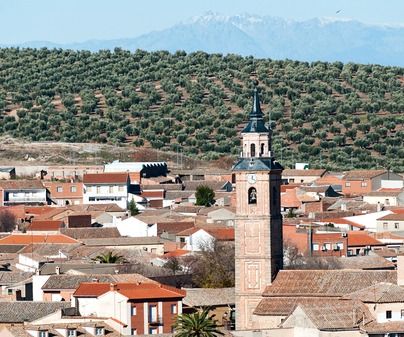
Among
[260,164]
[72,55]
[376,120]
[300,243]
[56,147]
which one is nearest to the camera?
[260,164]

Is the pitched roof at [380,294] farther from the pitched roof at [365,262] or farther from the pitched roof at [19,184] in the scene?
the pitched roof at [19,184]

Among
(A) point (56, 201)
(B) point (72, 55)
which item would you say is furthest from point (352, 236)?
(B) point (72, 55)

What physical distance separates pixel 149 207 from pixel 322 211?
9.94 meters

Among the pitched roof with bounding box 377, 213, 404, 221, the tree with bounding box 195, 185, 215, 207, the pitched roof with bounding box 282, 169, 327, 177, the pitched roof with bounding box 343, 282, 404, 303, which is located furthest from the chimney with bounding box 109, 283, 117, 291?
the pitched roof with bounding box 282, 169, 327, 177

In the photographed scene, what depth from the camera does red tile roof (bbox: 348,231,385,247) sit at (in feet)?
287

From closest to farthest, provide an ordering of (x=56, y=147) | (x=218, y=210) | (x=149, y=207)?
(x=218, y=210)
(x=149, y=207)
(x=56, y=147)

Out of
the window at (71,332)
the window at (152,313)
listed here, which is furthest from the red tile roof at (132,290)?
the window at (71,332)

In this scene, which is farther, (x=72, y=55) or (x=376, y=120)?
(x=72, y=55)

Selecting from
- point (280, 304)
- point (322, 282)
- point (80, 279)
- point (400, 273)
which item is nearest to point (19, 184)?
point (80, 279)

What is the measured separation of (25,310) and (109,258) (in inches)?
678

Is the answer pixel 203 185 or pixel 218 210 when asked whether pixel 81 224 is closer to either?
pixel 218 210

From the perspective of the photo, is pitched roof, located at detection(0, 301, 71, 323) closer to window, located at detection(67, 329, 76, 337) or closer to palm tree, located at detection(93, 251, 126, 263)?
window, located at detection(67, 329, 76, 337)

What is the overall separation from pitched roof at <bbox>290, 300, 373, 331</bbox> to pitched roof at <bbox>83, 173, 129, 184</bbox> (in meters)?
56.3

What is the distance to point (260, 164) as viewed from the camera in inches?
2625
